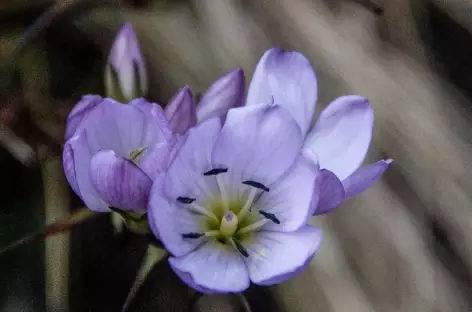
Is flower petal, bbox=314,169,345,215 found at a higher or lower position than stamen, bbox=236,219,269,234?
higher

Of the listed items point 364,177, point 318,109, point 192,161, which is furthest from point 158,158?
point 318,109

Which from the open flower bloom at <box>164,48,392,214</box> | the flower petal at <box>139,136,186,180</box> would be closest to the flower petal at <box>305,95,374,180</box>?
the open flower bloom at <box>164,48,392,214</box>

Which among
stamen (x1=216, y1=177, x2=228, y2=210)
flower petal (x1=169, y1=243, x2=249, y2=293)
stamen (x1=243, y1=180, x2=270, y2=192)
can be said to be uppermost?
stamen (x1=243, y1=180, x2=270, y2=192)

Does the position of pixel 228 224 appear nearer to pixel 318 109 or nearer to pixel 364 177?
pixel 364 177

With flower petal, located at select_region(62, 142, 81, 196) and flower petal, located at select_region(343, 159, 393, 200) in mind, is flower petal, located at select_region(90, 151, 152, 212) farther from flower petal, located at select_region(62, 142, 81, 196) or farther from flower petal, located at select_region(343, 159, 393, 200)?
flower petal, located at select_region(343, 159, 393, 200)

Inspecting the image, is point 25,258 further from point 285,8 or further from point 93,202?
point 285,8

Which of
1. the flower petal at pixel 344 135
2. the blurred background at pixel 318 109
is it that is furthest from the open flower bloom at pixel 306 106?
the blurred background at pixel 318 109

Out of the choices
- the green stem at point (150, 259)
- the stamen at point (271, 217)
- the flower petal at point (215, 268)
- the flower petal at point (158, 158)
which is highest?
the flower petal at point (158, 158)

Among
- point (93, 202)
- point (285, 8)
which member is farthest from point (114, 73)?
point (285, 8)

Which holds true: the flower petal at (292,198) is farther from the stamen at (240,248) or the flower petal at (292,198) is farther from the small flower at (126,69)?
the small flower at (126,69)
